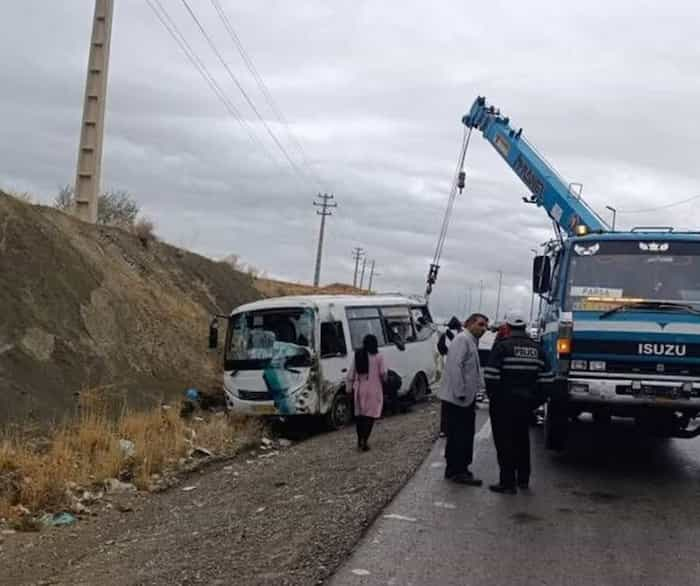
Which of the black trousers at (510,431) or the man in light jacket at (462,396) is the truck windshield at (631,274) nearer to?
the man in light jacket at (462,396)

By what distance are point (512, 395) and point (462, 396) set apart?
576 millimetres

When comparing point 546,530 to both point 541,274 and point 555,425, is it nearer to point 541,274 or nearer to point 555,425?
point 555,425

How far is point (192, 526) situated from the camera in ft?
28.0

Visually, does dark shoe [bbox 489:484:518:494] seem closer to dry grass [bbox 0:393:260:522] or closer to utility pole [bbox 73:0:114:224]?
dry grass [bbox 0:393:260:522]

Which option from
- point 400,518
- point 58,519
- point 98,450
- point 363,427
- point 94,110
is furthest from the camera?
point 94,110

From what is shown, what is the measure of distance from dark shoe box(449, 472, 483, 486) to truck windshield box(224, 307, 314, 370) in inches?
259

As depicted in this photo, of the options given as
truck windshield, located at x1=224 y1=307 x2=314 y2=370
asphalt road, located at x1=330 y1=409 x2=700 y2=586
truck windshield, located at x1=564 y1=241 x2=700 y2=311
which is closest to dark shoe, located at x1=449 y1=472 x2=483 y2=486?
asphalt road, located at x1=330 y1=409 x2=700 y2=586

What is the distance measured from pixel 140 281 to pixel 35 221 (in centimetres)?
407

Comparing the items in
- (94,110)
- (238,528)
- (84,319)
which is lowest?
(238,528)

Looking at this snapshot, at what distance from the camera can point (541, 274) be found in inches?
422

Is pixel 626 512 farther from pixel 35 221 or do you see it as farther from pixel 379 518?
pixel 35 221

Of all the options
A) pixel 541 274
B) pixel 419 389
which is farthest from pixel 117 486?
pixel 419 389

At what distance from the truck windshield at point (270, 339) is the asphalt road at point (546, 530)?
534 cm

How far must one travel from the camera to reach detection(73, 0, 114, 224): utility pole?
26.3 meters
